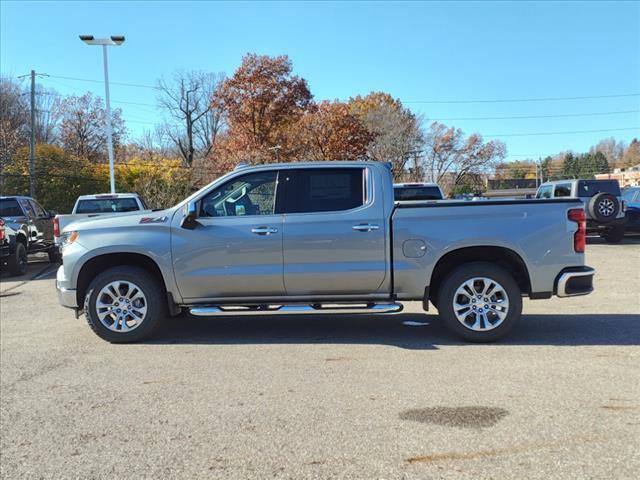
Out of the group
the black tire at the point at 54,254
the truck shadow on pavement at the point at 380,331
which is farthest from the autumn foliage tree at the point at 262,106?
the truck shadow on pavement at the point at 380,331

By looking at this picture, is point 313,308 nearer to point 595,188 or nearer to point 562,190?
point 562,190

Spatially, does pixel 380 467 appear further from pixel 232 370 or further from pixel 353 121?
pixel 353 121

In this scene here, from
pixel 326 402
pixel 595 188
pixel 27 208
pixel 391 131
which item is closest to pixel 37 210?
pixel 27 208

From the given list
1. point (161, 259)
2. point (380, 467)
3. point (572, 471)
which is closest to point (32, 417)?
point (161, 259)

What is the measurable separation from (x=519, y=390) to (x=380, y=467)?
175cm

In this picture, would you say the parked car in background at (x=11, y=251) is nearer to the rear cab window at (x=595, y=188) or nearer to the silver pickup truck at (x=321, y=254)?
the silver pickup truck at (x=321, y=254)

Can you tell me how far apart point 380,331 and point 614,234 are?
13120 mm

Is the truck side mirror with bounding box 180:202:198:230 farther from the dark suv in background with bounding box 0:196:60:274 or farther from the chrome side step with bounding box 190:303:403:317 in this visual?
the dark suv in background with bounding box 0:196:60:274

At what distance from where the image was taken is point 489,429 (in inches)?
145

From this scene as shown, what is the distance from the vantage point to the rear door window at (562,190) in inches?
656

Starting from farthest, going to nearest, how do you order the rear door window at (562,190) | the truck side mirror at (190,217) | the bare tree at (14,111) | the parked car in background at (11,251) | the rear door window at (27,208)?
1. the bare tree at (14,111)
2. the rear door window at (562,190)
3. the rear door window at (27,208)
4. the parked car in background at (11,251)
5. the truck side mirror at (190,217)

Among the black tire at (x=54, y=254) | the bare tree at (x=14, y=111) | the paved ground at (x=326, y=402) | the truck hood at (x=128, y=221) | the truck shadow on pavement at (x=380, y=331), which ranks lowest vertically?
the paved ground at (x=326, y=402)

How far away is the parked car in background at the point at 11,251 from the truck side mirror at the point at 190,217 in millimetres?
8393

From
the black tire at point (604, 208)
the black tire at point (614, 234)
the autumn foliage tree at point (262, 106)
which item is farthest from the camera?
the autumn foliage tree at point (262, 106)
